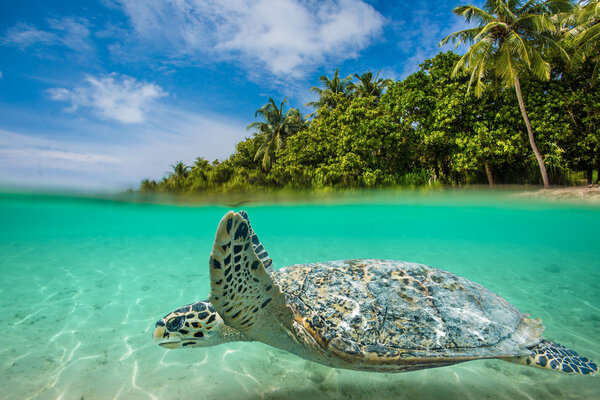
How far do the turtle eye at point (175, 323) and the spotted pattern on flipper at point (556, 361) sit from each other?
8.84 feet

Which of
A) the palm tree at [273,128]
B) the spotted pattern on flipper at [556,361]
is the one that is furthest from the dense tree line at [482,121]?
the spotted pattern on flipper at [556,361]

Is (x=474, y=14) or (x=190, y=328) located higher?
(x=474, y=14)

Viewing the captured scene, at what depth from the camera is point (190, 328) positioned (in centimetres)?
208

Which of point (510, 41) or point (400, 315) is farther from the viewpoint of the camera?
point (510, 41)

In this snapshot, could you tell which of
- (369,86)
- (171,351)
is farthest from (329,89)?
(171,351)

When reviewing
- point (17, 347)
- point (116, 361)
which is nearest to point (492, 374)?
point (116, 361)

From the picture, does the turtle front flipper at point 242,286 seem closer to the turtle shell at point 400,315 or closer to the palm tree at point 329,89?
the turtle shell at point 400,315

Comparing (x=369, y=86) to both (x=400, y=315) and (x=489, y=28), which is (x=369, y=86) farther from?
(x=400, y=315)

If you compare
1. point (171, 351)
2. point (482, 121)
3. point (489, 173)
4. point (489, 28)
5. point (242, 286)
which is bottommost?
point (171, 351)

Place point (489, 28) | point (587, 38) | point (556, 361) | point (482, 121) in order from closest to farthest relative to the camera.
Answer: point (556, 361) < point (587, 38) < point (489, 28) < point (482, 121)

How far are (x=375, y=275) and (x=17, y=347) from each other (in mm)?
4913

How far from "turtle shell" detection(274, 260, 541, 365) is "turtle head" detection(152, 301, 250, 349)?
25.8 inches

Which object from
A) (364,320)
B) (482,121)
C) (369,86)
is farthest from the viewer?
(369,86)

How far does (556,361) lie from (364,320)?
1.75 metres
